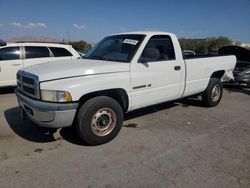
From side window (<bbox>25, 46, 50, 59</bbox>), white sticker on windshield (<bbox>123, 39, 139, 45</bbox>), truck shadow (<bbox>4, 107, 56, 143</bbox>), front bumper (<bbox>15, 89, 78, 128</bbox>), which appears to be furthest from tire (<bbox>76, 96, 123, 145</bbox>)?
side window (<bbox>25, 46, 50, 59</bbox>)

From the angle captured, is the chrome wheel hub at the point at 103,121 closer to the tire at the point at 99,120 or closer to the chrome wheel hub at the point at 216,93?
→ the tire at the point at 99,120

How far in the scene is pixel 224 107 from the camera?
6707 mm

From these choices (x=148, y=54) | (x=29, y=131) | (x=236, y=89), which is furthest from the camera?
(x=236, y=89)

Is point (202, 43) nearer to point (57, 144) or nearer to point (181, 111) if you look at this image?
point (181, 111)

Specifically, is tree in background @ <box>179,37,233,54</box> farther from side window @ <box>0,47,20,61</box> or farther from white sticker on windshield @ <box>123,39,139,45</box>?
white sticker on windshield @ <box>123,39,139,45</box>

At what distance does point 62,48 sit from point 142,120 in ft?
17.2

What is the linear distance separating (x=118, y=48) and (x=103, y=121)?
1.55 meters

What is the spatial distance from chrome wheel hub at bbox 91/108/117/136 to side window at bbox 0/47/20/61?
18.4ft

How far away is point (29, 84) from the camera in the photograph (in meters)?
4.00

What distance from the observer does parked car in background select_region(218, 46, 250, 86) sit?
9.00 metres

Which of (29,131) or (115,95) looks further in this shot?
(29,131)

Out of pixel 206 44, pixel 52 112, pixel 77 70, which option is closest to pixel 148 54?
pixel 77 70

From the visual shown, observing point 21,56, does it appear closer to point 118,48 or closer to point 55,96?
point 118,48

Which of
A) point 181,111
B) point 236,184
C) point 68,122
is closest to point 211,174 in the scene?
point 236,184
